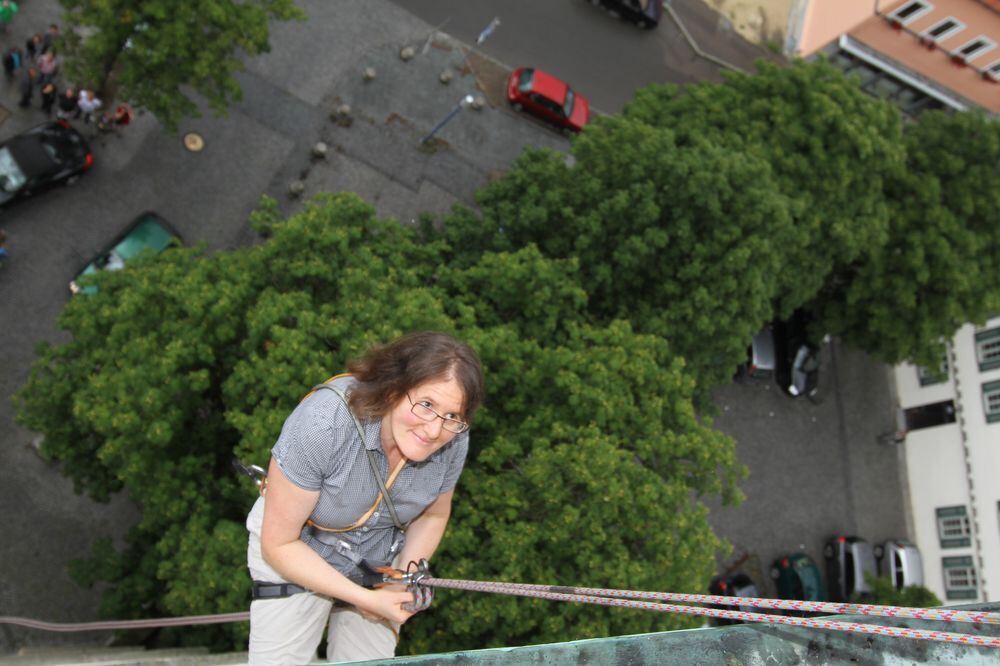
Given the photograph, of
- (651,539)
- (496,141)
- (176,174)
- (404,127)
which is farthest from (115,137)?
(651,539)

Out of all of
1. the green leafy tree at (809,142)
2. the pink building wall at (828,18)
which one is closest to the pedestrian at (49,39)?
the green leafy tree at (809,142)

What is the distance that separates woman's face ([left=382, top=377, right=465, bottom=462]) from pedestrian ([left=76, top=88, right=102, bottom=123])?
22.7m

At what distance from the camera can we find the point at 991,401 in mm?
27406

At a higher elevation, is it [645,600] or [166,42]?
[166,42]

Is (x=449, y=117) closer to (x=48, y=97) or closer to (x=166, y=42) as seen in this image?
(x=166, y=42)

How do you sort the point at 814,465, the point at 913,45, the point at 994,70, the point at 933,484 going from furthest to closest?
the point at 913,45
the point at 994,70
the point at 814,465
the point at 933,484

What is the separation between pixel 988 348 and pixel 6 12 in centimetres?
3300

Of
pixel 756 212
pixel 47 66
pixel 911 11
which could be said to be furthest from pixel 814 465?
pixel 47 66

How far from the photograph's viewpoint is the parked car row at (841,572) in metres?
27.5

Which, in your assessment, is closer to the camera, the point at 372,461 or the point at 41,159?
the point at 372,461

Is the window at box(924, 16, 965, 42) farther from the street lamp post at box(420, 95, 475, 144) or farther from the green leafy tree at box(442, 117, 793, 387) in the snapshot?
the street lamp post at box(420, 95, 475, 144)

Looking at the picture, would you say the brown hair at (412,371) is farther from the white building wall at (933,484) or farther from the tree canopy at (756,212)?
the white building wall at (933,484)

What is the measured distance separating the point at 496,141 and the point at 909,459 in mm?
19122

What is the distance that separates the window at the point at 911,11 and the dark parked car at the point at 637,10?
28.4ft
